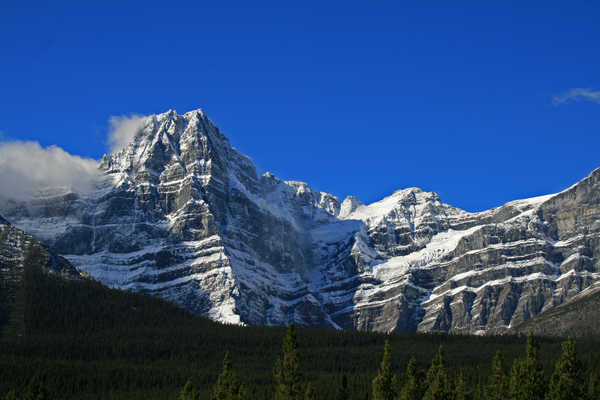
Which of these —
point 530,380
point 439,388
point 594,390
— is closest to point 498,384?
point 530,380

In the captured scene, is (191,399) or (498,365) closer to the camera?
(191,399)

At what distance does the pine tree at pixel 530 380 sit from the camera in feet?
578

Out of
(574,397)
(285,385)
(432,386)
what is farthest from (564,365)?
(285,385)

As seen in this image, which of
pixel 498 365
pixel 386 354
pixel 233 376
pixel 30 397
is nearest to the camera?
pixel 30 397

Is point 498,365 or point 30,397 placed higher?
point 498,365

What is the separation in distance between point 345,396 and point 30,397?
5760cm

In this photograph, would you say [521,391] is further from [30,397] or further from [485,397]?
[30,397]

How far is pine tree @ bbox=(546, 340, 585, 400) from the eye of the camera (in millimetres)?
168038

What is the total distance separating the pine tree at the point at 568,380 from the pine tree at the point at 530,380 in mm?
4163

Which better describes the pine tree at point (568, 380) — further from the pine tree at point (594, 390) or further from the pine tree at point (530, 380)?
the pine tree at point (594, 390)

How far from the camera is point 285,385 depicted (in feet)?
488

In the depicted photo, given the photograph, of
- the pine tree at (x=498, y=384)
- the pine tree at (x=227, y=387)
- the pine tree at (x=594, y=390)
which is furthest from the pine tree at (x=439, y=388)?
the pine tree at (x=227, y=387)

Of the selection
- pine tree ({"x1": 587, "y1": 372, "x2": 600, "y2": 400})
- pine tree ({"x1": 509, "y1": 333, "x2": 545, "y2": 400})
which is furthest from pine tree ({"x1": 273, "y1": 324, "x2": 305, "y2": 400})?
pine tree ({"x1": 587, "y1": 372, "x2": 600, "y2": 400})

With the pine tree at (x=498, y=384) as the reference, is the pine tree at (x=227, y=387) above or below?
below
